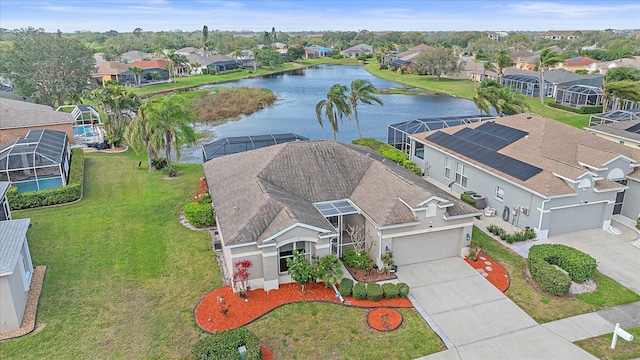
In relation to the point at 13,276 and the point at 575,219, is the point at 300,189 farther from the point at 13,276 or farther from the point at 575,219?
the point at 575,219

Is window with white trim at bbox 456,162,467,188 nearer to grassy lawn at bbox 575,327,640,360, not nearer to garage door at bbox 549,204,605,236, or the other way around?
garage door at bbox 549,204,605,236

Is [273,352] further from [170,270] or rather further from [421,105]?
[421,105]

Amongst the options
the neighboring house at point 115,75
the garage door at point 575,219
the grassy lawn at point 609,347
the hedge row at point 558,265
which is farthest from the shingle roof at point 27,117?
the neighboring house at point 115,75

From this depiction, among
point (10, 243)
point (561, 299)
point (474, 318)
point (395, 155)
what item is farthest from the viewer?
point (395, 155)

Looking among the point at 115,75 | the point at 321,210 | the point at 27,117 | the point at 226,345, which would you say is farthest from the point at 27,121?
the point at 115,75

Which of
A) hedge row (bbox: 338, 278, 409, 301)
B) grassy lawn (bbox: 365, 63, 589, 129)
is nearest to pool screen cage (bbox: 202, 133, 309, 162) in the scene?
hedge row (bbox: 338, 278, 409, 301)

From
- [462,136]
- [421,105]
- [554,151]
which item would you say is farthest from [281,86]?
[554,151]

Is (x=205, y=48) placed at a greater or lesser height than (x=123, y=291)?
greater
